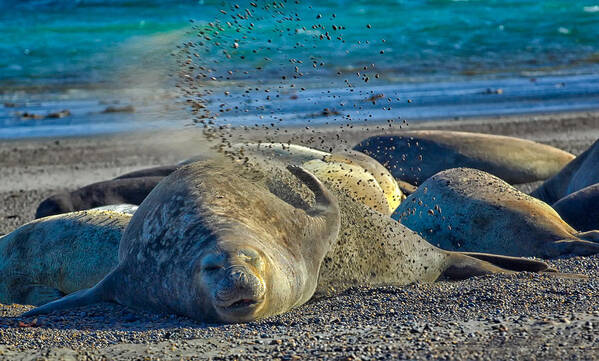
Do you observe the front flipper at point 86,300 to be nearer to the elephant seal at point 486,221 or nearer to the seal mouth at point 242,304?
the seal mouth at point 242,304

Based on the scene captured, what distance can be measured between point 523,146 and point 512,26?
2120 cm

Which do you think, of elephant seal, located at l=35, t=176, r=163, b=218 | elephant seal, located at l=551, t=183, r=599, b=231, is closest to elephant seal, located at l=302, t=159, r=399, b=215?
elephant seal, located at l=551, t=183, r=599, b=231

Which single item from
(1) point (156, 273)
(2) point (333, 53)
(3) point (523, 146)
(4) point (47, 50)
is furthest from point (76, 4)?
(1) point (156, 273)

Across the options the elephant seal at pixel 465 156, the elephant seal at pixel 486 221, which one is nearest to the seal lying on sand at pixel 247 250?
the elephant seal at pixel 486 221

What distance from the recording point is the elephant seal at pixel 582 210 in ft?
22.9

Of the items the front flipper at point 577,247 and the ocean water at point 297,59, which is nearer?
the front flipper at point 577,247

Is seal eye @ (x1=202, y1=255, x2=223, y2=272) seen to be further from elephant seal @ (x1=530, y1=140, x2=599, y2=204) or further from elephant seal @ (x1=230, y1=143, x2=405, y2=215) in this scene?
elephant seal @ (x1=530, y1=140, x2=599, y2=204)

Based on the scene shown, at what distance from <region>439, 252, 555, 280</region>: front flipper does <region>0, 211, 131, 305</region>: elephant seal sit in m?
2.23

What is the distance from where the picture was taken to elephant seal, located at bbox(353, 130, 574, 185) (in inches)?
392

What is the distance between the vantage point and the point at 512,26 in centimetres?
3052

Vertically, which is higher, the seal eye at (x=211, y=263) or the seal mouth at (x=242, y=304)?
the seal eye at (x=211, y=263)

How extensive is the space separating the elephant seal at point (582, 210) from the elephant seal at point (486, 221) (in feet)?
1.07

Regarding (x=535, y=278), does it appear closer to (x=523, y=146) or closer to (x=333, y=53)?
(x=523, y=146)

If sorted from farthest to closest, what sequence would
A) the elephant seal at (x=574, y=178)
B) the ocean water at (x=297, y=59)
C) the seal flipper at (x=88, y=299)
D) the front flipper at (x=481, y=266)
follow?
the elephant seal at (x=574, y=178)
the ocean water at (x=297, y=59)
the front flipper at (x=481, y=266)
the seal flipper at (x=88, y=299)
